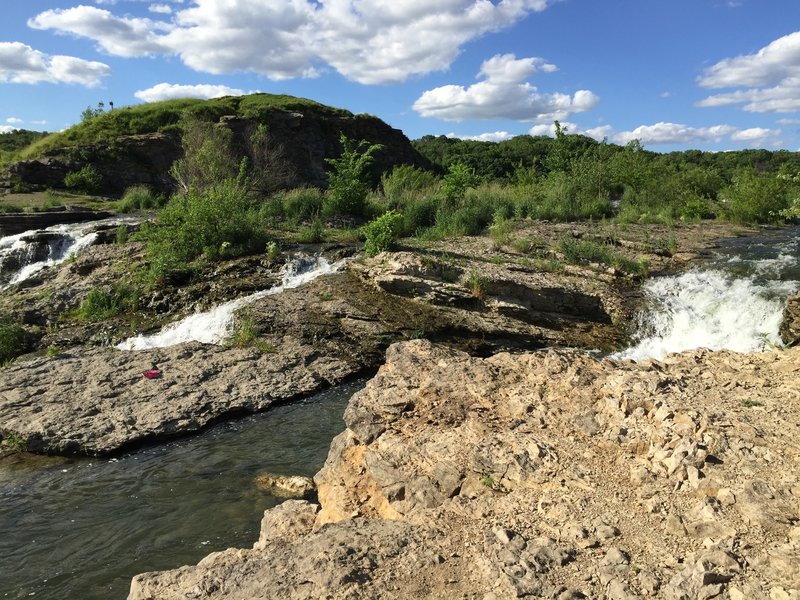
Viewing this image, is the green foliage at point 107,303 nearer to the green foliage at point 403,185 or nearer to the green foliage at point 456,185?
the green foliage at point 403,185

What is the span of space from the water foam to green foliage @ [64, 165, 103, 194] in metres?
25.5

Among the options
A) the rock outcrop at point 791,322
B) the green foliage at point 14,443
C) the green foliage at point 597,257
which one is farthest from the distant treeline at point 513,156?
the green foliage at point 14,443

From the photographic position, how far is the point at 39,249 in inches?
627

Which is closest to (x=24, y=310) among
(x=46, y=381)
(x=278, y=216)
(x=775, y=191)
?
(x=46, y=381)

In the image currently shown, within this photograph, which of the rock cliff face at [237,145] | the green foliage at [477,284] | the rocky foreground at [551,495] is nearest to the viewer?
the rocky foreground at [551,495]

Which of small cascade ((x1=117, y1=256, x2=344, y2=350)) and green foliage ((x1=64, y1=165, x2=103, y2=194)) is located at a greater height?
green foliage ((x1=64, y1=165, x2=103, y2=194))

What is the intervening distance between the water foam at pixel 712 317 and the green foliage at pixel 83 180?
83.6 ft

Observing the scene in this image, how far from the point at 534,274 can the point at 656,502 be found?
8900mm

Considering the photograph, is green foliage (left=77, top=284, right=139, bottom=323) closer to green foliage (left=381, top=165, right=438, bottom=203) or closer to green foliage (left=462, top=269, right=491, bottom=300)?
green foliage (left=462, top=269, right=491, bottom=300)

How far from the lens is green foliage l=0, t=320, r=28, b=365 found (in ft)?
34.3

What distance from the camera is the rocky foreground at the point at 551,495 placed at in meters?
2.99

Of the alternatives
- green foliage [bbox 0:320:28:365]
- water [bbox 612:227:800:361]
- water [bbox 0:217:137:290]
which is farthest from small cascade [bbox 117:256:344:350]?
water [bbox 612:227:800:361]

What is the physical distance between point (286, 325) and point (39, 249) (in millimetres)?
9590

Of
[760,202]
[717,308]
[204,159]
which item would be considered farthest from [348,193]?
[760,202]
